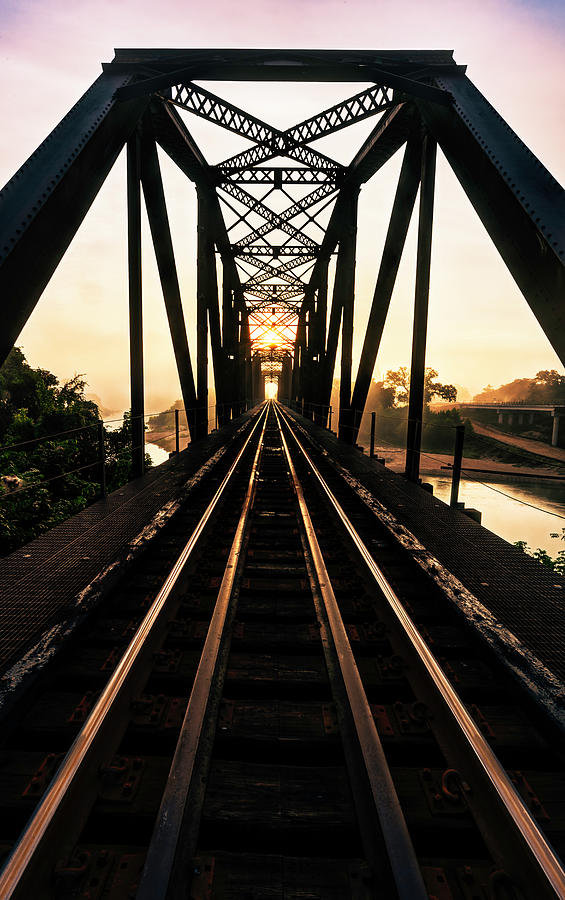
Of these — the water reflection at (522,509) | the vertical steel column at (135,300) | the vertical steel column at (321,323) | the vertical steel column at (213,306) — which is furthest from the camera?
the water reflection at (522,509)

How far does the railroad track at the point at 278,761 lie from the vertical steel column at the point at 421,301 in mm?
4508

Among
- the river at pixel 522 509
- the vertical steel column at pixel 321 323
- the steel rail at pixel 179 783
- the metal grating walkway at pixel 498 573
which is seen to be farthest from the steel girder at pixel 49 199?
the river at pixel 522 509

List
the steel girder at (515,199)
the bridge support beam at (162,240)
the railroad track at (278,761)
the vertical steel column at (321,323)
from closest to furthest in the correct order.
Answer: the railroad track at (278,761)
the steel girder at (515,199)
the bridge support beam at (162,240)
the vertical steel column at (321,323)

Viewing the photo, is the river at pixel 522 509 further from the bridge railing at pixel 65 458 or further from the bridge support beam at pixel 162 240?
the bridge support beam at pixel 162 240

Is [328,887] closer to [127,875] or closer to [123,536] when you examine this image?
[127,875]

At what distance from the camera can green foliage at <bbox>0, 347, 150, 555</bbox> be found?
30.0 ft

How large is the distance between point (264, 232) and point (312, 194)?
4.38 meters

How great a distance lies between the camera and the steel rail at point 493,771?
1.26 meters

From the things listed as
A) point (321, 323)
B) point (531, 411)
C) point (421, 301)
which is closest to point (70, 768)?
point (421, 301)

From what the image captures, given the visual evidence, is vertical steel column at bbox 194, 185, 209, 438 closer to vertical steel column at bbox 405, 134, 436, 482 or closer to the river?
vertical steel column at bbox 405, 134, 436, 482

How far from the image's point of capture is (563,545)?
31.7m

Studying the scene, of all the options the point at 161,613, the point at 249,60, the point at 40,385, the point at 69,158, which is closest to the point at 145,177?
the point at 249,60

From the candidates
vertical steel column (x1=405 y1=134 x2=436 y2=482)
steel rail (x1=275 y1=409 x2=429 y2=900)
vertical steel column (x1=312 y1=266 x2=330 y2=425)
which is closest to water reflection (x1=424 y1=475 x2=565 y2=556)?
vertical steel column (x1=312 y1=266 x2=330 y2=425)

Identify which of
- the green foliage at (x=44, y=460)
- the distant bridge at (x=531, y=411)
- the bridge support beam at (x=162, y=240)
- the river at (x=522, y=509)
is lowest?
the river at (x=522, y=509)
